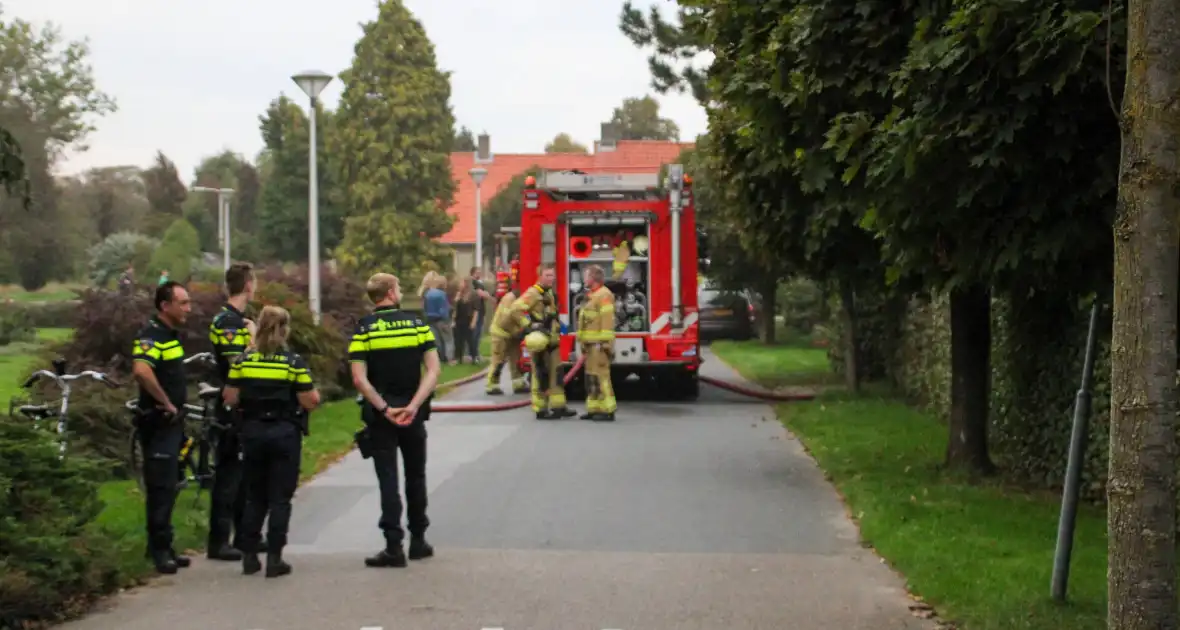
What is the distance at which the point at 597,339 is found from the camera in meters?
16.9

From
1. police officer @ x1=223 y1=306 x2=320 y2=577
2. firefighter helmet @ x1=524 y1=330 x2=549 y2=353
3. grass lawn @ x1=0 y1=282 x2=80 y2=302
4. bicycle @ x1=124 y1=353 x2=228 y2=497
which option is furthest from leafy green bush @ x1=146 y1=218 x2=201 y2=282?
police officer @ x1=223 y1=306 x2=320 y2=577

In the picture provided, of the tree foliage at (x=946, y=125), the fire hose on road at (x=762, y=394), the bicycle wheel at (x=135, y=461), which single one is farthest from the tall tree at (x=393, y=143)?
the tree foliage at (x=946, y=125)

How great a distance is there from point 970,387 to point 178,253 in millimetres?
45920

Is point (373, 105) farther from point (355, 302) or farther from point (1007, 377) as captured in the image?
point (1007, 377)

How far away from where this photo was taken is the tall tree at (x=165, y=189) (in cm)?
8688

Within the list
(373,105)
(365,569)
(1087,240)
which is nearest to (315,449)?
(365,569)

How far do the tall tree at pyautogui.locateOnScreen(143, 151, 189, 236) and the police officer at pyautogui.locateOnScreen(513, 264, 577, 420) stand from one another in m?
71.1

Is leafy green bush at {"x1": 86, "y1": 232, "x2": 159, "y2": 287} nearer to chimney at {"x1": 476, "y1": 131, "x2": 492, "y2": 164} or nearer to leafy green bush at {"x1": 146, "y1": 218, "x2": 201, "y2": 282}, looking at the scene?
leafy green bush at {"x1": 146, "y1": 218, "x2": 201, "y2": 282}

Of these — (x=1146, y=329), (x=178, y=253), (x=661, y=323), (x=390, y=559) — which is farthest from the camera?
(x=178, y=253)

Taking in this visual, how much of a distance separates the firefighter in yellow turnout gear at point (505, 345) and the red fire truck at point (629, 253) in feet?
2.00

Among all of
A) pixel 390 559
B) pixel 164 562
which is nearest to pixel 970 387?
pixel 390 559

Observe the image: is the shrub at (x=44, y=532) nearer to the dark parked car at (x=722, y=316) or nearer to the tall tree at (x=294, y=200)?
the dark parked car at (x=722, y=316)

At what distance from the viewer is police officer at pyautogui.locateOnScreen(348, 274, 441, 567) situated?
28.2 feet

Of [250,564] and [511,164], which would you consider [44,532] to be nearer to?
[250,564]
